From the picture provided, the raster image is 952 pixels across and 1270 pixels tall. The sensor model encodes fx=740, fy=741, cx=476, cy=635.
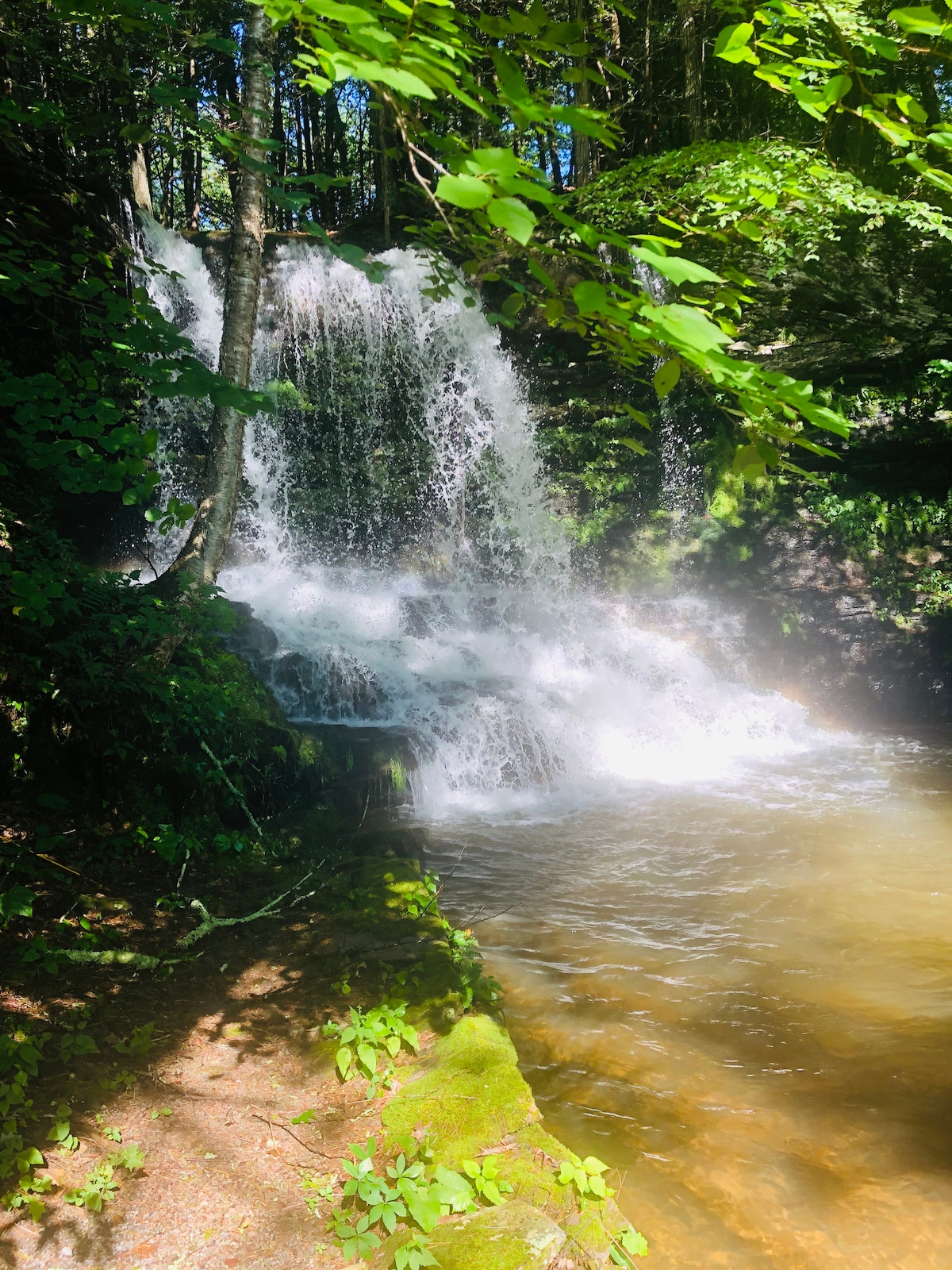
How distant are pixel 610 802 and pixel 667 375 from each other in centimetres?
663

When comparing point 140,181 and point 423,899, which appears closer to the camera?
point 423,899

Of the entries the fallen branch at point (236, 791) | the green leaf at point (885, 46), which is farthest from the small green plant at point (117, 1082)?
the green leaf at point (885, 46)

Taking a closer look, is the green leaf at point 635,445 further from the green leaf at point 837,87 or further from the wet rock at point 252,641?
the wet rock at point 252,641

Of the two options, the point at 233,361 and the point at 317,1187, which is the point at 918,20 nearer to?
the point at 317,1187

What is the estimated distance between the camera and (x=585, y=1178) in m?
2.28

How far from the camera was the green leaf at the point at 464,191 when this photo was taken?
3.50 feet

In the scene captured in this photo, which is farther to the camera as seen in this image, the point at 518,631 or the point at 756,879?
the point at 518,631

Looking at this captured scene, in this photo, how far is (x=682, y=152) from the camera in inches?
364

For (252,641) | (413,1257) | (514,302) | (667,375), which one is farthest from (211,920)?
(252,641)

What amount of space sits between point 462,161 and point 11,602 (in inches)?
136

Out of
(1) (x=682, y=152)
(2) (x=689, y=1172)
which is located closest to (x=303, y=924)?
(2) (x=689, y=1172)

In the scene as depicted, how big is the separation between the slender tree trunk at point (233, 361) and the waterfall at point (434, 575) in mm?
3210

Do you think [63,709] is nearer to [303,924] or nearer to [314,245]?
[303,924]

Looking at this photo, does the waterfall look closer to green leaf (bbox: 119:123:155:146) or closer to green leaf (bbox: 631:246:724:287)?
green leaf (bbox: 119:123:155:146)
